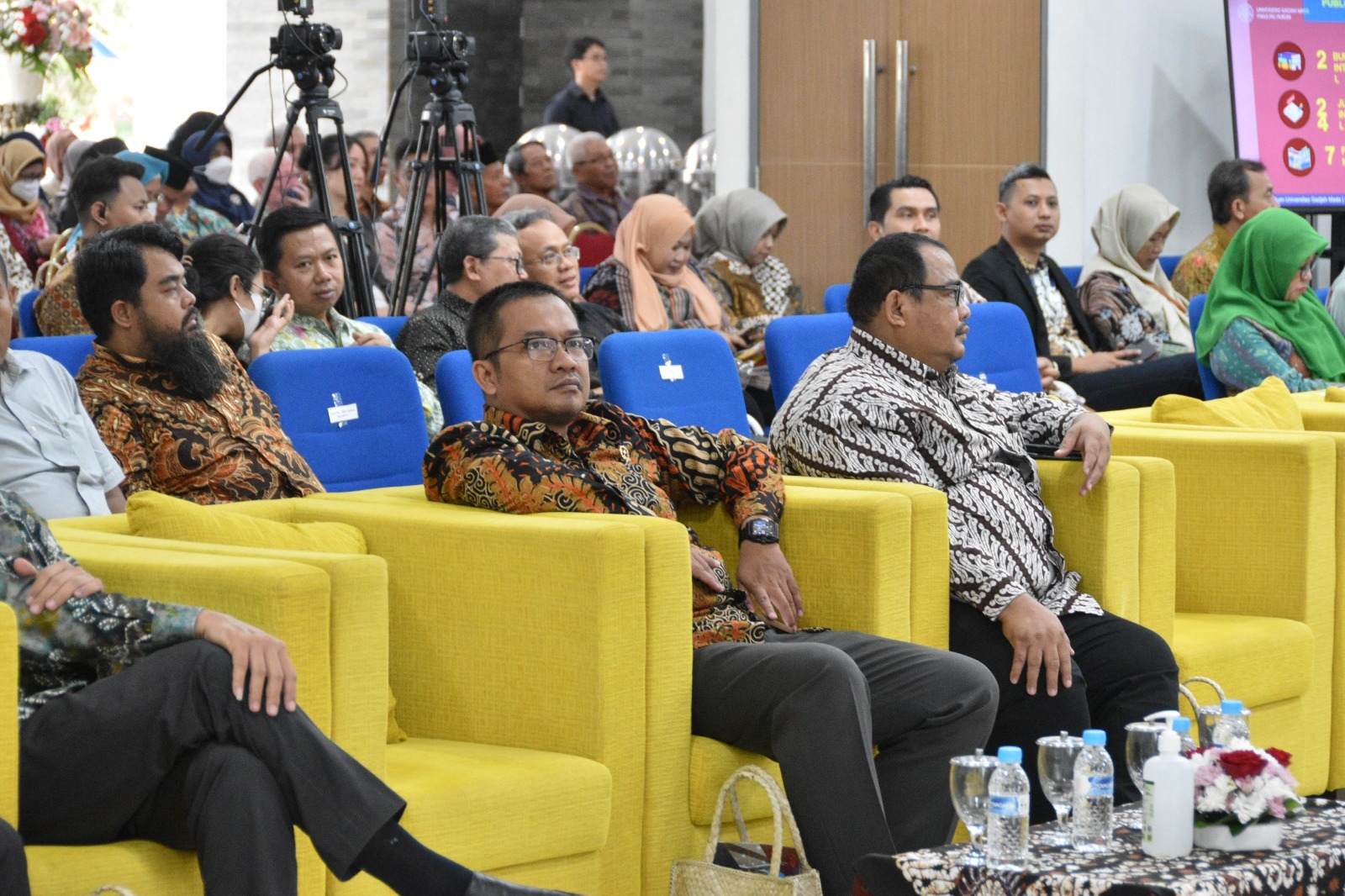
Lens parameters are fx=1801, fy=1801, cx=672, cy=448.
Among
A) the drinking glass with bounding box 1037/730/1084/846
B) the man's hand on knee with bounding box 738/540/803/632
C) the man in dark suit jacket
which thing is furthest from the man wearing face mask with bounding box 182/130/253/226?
the drinking glass with bounding box 1037/730/1084/846

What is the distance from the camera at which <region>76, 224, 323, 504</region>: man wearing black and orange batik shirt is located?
317 centimetres

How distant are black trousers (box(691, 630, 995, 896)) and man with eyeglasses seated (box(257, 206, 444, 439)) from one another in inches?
66.1

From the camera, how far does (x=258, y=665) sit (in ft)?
6.89

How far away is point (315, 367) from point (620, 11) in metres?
7.86

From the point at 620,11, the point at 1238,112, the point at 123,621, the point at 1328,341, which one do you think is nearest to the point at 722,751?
the point at 123,621

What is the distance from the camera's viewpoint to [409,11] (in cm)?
547

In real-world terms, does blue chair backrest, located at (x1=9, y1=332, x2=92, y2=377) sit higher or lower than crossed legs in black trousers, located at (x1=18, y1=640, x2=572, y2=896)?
higher

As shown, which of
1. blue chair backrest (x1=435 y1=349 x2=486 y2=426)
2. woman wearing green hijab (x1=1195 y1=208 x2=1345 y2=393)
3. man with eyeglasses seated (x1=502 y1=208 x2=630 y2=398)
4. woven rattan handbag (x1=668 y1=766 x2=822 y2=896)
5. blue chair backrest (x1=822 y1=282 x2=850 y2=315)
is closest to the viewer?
woven rattan handbag (x1=668 y1=766 x2=822 y2=896)

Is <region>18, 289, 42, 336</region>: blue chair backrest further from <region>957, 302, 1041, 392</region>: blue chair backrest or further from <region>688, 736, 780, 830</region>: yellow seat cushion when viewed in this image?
<region>688, 736, 780, 830</region>: yellow seat cushion

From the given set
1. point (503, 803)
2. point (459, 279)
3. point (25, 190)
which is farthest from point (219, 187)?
point (503, 803)

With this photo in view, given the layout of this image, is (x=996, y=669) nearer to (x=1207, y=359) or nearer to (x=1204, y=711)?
(x=1204, y=711)

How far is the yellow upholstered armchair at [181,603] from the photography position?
2.03 m

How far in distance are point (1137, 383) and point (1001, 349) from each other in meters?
1.27

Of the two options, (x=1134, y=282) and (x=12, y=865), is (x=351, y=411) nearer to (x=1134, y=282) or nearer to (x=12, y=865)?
(x=12, y=865)
